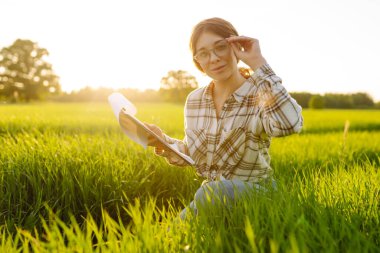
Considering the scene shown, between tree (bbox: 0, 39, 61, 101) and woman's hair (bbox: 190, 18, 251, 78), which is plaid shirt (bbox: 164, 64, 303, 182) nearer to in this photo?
woman's hair (bbox: 190, 18, 251, 78)

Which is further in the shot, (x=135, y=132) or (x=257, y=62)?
(x=135, y=132)

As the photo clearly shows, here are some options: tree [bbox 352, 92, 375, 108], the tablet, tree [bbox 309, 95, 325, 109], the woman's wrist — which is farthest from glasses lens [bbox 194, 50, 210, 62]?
tree [bbox 352, 92, 375, 108]

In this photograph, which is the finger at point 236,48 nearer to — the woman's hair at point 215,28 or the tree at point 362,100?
the woman's hair at point 215,28

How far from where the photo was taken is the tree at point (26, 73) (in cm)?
5359

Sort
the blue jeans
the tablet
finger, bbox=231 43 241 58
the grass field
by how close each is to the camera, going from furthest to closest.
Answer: finger, bbox=231 43 241 58 < the tablet < the blue jeans < the grass field

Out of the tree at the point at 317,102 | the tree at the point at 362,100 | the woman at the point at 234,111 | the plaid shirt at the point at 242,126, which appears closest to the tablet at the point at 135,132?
the woman at the point at 234,111

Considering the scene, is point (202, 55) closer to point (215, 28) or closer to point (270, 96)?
point (215, 28)

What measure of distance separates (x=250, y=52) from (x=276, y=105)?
1.17 ft

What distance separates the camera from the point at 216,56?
2455 millimetres

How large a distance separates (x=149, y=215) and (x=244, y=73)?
55.4 inches

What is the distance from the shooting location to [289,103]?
219 cm

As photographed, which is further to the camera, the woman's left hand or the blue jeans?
the woman's left hand

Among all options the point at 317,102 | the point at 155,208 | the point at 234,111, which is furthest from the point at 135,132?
the point at 317,102

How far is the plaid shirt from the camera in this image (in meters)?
2.21
